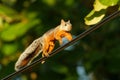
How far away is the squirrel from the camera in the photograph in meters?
1.24

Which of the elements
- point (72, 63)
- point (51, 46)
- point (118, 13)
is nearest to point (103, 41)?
point (72, 63)

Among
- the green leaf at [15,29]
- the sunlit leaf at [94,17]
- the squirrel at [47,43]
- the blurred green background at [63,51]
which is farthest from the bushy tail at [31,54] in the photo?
the green leaf at [15,29]

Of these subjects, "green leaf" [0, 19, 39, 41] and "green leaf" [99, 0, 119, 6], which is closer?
"green leaf" [99, 0, 119, 6]

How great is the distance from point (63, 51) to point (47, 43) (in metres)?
1.27

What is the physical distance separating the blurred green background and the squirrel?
851 mm

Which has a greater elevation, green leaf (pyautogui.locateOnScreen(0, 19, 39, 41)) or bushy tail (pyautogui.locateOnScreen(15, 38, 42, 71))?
green leaf (pyautogui.locateOnScreen(0, 19, 39, 41))

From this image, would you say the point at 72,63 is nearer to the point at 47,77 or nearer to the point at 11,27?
the point at 47,77

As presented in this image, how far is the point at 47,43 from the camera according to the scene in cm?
129

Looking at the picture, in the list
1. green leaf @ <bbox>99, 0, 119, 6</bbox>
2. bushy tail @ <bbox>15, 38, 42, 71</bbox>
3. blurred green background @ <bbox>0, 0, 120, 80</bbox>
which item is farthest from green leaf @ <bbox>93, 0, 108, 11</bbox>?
blurred green background @ <bbox>0, 0, 120, 80</bbox>

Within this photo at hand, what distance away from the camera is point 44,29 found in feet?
8.21

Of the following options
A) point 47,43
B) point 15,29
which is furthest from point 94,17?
point 15,29

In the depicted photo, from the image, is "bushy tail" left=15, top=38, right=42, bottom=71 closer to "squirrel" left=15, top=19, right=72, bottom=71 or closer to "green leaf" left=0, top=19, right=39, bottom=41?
"squirrel" left=15, top=19, right=72, bottom=71

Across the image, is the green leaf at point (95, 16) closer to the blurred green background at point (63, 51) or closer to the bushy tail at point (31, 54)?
the bushy tail at point (31, 54)

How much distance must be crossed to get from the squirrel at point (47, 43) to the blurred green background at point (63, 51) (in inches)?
33.5
